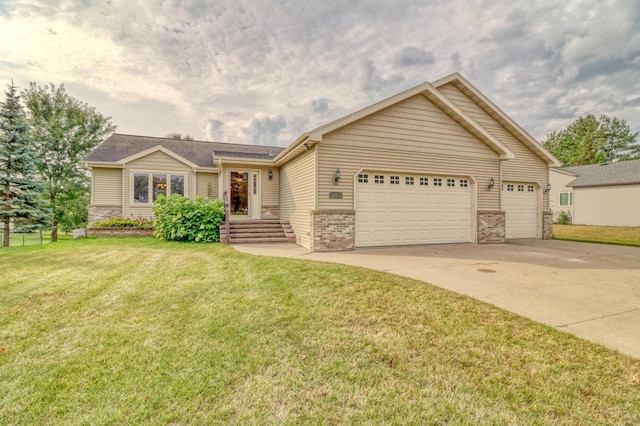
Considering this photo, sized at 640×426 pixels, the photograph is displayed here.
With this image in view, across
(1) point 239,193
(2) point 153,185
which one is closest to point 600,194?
(1) point 239,193

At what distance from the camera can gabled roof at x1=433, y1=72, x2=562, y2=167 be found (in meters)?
11.6

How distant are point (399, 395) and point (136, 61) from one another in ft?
40.7

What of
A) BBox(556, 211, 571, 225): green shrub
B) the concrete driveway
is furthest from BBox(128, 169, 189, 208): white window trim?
BBox(556, 211, 571, 225): green shrub

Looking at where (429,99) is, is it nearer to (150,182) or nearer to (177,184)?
(177,184)

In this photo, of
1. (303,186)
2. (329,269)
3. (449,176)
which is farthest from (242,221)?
(449,176)

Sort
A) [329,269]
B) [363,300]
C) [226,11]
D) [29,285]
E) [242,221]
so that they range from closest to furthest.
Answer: [363,300] → [29,285] → [329,269] → [226,11] → [242,221]

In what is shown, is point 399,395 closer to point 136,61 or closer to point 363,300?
point 363,300

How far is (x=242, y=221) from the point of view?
1174cm

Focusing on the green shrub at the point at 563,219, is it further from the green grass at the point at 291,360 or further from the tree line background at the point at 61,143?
the tree line background at the point at 61,143

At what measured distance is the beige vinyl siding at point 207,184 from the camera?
14.3m

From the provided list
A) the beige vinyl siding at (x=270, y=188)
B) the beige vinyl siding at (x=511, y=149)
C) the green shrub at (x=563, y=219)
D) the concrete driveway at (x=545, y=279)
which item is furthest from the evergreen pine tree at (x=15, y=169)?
the green shrub at (x=563, y=219)

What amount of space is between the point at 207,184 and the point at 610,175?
2864 cm

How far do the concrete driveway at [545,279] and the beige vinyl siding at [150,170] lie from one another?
8.37 meters

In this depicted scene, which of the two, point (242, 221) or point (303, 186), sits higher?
point (303, 186)
